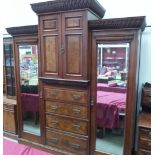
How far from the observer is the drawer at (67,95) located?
2.23 m

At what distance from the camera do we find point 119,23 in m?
1.90

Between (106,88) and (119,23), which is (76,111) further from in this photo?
(119,23)

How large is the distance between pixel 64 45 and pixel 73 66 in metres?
0.27

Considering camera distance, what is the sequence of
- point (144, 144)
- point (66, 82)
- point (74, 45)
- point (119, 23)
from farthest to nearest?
point (66, 82) < point (74, 45) < point (144, 144) < point (119, 23)

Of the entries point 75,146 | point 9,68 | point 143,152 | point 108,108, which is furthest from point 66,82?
point 9,68

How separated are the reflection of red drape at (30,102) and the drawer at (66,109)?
292 mm

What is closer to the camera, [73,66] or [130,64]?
[130,64]

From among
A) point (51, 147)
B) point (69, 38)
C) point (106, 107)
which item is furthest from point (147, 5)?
point (51, 147)

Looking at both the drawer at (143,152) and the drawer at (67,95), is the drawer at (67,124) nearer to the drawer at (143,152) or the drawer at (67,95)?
the drawer at (67,95)

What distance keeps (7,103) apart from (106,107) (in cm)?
166

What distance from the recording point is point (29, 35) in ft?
8.32

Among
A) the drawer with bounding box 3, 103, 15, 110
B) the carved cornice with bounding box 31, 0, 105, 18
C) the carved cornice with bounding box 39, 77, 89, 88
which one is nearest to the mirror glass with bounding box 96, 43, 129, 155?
the carved cornice with bounding box 39, 77, 89, 88

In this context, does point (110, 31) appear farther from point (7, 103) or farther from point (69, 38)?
point (7, 103)

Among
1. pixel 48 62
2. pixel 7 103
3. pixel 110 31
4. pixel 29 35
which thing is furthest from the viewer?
pixel 7 103
